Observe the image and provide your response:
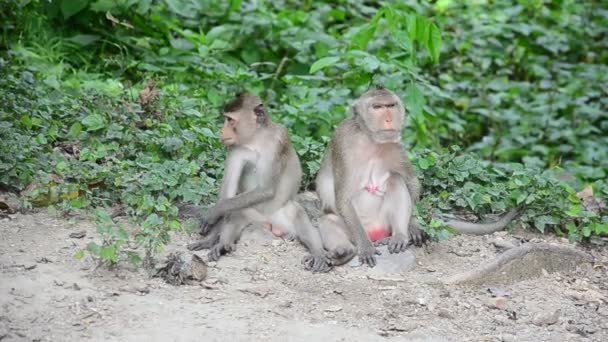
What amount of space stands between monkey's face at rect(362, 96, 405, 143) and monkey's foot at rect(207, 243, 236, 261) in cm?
114

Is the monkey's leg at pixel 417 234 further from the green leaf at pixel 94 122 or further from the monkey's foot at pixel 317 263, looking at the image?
the green leaf at pixel 94 122

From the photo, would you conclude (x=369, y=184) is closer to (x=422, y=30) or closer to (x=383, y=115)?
(x=383, y=115)

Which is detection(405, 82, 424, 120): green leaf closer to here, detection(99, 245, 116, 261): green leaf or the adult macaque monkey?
the adult macaque monkey

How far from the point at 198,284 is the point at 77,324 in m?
0.82

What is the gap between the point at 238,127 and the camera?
260 inches

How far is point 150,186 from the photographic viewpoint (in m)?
6.50

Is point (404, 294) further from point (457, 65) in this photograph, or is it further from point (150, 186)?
point (457, 65)

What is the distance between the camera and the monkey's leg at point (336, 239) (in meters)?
6.22

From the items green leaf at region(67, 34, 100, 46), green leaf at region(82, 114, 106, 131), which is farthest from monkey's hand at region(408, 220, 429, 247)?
green leaf at region(67, 34, 100, 46)

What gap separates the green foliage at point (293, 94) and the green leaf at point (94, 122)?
2 centimetres

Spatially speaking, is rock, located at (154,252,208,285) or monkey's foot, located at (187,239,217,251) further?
monkey's foot, located at (187,239,217,251)

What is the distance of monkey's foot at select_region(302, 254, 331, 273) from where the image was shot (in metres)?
6.09

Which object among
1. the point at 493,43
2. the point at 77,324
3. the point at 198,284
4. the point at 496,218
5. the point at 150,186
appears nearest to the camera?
the point at 77,324

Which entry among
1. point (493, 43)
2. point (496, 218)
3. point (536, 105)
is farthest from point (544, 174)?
point (493, 43)
